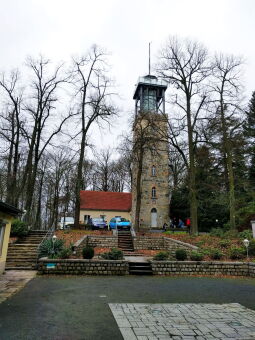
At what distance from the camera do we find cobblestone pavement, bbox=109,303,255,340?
5086 millimetres

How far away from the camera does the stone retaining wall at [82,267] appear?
1199 centimetres

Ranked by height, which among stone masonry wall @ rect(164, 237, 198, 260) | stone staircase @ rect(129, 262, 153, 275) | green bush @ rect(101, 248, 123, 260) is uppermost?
stone masonry wall @ rect(164, 237, 198, 260)

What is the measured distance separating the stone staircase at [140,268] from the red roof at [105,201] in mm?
26149

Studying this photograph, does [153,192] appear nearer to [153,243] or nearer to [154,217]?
[154,217]

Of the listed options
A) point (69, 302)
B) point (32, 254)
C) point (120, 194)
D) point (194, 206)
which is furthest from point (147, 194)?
point (69, 302)

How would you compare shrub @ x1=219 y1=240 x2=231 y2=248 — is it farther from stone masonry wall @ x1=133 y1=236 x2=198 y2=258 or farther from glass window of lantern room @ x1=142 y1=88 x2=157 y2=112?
glass window of lantern room @ x1=142 y1=88 x2=157 y2=112

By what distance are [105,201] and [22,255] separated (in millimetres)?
24651

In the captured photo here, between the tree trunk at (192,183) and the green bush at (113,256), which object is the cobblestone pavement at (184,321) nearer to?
the green bush at (113,256)

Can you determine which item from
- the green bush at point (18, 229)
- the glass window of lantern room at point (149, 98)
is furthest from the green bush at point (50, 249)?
the glass window of lantern room at point (149, 98)

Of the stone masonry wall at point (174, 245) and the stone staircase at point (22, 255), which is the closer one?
the stone staircase at point (22, 255)

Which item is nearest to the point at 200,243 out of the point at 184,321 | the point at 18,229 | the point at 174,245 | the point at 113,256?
the point at 174,245

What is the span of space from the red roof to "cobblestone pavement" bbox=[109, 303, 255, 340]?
32.5 metres

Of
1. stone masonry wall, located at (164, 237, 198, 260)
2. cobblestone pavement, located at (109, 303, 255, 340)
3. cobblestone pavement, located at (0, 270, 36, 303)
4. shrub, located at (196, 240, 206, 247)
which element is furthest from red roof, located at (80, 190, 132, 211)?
cobblestone pavement, located at (109, 303, 255, 340)

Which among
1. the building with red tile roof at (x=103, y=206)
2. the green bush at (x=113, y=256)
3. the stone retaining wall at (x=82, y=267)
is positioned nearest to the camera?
the stone retaining wall at (x=82, y=267)
